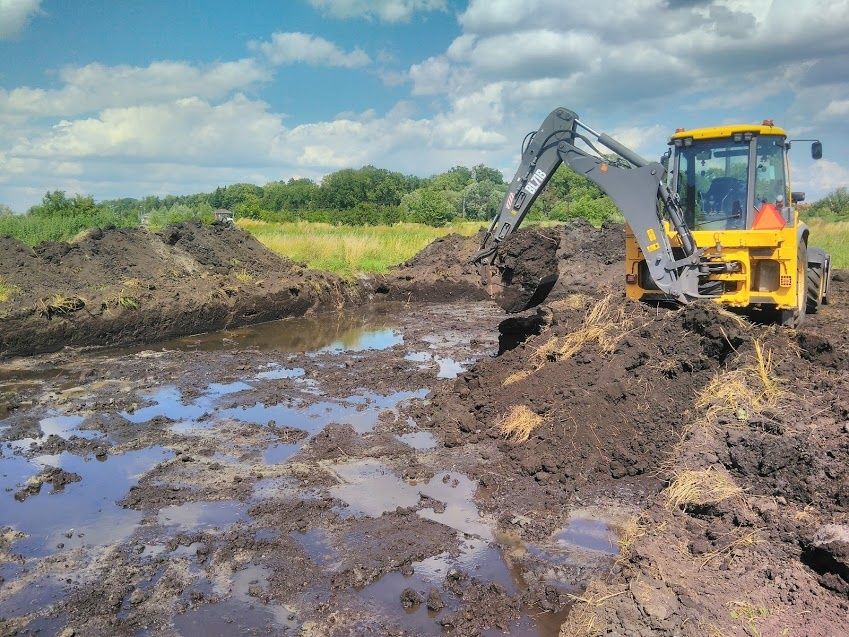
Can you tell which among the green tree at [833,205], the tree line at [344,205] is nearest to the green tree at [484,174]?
the tree line at [344,205]

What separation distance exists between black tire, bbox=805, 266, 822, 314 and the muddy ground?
1.24 meters

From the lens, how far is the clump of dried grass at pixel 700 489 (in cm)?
548

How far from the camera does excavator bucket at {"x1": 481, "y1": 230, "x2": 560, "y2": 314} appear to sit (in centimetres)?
1205

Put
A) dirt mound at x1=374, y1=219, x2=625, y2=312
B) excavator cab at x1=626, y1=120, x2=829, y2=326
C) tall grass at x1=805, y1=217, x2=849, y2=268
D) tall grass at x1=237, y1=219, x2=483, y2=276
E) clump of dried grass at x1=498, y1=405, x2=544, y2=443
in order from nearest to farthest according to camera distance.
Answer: clump of dried grass at x1=498, y1=405, x2=544, y2=443
excavator cab at x1=626, y1=120, x2=829, y2=326
dirt mound at x1=374, y1=219, x2=625, y2=312
tall grass at x1=237, y1=219, x2=483, y2=276
tall grass at x1=805, y1=217, x2=849, y2=268

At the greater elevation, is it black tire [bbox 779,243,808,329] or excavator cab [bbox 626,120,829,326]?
excavator cab [bbox 626,120,829,326]

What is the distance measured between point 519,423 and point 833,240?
27374 mm

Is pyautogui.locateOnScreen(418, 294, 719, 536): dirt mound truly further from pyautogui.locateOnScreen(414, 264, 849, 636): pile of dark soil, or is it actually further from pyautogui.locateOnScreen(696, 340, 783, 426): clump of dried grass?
pyautogui.locateOnScreen(696, 340, 783, 426): clump of dried grass

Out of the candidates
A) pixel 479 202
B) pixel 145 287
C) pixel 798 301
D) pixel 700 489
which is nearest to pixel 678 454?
pixel 700 489

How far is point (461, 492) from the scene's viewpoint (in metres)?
6.71

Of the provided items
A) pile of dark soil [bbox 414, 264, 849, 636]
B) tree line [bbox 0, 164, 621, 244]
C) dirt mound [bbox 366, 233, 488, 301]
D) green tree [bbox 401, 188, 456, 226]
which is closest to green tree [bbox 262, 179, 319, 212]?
tree line [bbox 0, 164, 621, 244]

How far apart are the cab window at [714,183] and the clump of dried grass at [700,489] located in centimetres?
481

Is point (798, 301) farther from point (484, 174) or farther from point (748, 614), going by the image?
point (484, 174)

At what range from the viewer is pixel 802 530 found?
4598mm

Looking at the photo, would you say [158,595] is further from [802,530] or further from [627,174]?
[627,174]
